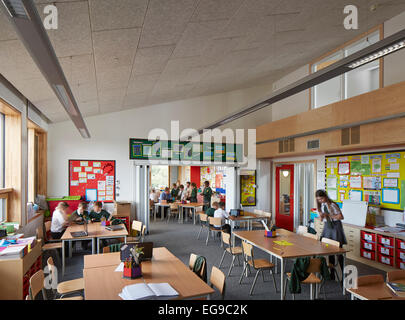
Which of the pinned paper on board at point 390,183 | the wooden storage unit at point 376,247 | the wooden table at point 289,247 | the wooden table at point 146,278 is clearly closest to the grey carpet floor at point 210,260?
the wooden storage unit at point 376,247

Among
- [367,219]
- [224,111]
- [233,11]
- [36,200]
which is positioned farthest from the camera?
[224,111]

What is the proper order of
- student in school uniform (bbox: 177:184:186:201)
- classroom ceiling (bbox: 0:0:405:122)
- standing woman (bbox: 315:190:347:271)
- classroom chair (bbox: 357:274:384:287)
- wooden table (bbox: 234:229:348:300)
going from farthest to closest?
student in school uniform (bbox: 177:184:186:201), standing woman (bbox: 315:190:347:271), wooden table (bbox: 234:229:348:300), classroom ceiling (bbox: 0:0:405:122), classroom chair (bbox: 357:274:384:287)

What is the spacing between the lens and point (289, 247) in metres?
4.48

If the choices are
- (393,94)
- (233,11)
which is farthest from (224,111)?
(233,11)

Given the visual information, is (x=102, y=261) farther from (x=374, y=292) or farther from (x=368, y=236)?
(x=368, y=236)

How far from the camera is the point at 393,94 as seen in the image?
196 inches

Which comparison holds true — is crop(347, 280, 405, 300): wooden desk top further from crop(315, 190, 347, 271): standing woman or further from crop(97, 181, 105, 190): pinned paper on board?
crop(97, 181, 105, 190): pinned paper on board

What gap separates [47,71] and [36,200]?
6.02m

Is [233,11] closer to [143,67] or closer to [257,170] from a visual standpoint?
[143,67]

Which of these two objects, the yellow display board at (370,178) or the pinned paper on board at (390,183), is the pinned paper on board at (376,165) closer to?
the yellow display board at (370,178)

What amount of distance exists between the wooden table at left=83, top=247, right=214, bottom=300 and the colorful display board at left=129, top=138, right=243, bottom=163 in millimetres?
5415

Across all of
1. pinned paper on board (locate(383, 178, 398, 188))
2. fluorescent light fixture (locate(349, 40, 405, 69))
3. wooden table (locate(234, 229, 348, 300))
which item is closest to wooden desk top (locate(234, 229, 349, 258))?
wooden table (locate(234, 229, 348, 300))

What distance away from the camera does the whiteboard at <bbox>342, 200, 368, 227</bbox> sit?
6141 mm

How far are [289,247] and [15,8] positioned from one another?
4.42 m
